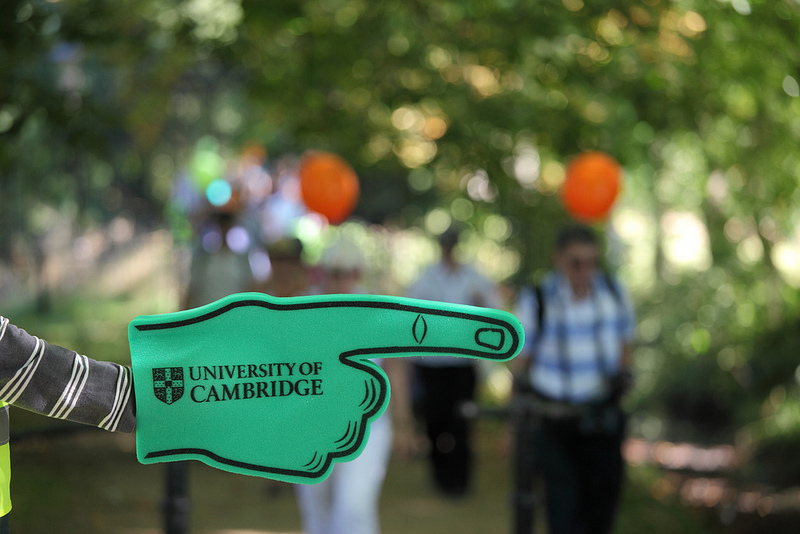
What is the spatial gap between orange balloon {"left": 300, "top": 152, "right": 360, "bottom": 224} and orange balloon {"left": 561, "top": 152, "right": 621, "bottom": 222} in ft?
5.65

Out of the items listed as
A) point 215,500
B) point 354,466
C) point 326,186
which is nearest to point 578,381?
point 354,466

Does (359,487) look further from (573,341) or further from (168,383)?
(168,383)

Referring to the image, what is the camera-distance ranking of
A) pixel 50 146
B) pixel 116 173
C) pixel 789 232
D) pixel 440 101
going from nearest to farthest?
pixel 440 101, pixel 789 232, pixel 50 146, pixel 116 173

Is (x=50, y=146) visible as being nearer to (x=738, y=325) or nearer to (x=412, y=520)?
(x=412, y=520)

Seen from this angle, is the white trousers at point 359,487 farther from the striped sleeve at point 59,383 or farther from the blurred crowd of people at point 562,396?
the striped sleeve at point 59,383

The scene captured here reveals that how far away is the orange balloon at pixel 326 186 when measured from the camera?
6.30 metres

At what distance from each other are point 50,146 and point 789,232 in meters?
7.26

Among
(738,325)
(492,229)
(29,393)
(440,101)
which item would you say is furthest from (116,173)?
(29,393)

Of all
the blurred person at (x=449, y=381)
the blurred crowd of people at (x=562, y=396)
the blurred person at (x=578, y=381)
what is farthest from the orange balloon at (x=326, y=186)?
the blurred person at (x=578, y=381)

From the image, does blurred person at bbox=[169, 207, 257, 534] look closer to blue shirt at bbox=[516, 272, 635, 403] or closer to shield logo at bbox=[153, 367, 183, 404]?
blue shirt at bbox=[516, 272, 635, 403]

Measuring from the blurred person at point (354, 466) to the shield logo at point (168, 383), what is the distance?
76.1 inches

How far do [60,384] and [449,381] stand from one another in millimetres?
4602

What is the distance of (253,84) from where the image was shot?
488 cm

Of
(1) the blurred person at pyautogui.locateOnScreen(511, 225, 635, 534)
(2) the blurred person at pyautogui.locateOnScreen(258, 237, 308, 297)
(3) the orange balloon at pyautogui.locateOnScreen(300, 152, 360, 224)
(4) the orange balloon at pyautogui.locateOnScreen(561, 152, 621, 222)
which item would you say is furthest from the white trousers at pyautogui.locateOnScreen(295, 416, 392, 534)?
(3) the orange balloon at pyautogui.locateOnScreen(300, 152, 360, 224)
